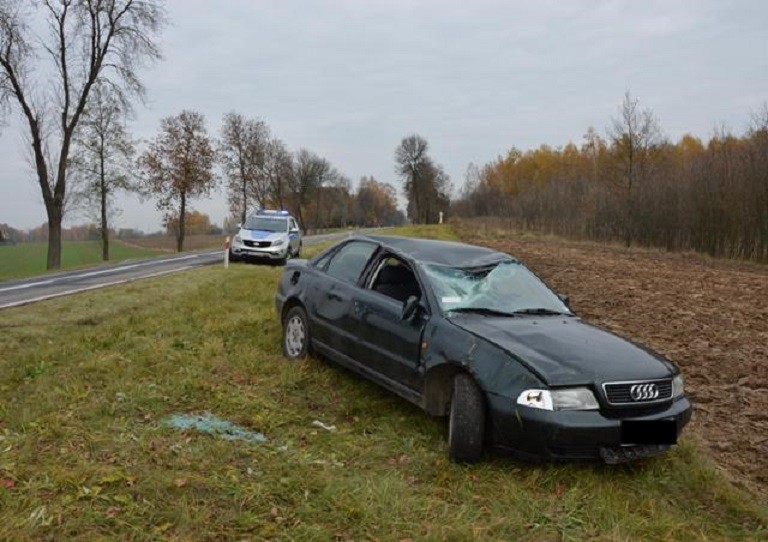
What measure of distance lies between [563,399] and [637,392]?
517mm

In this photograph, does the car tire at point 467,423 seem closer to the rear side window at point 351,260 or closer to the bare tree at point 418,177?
the rear side window at point 351,260

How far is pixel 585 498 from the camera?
3.68 meters

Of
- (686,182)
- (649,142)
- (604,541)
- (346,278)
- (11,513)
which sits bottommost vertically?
(604,541)

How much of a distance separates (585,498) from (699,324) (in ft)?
20.5

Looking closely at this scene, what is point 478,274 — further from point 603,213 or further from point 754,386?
point 603,213

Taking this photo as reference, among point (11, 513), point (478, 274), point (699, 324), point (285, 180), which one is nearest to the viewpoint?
point (11, 513)

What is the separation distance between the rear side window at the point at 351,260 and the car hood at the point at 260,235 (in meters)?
11.9

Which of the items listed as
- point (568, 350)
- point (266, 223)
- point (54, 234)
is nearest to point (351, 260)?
point (568, 350)

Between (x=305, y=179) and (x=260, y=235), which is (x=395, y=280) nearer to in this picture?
(x=260, y=235)

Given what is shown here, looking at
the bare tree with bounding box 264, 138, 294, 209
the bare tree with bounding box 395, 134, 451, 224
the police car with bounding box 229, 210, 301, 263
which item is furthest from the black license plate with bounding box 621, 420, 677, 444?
the bare tree with bounding box 395, 134, 451, 224

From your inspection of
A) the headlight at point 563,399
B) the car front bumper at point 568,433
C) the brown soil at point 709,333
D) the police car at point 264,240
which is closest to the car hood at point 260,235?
the police car at point 264,240

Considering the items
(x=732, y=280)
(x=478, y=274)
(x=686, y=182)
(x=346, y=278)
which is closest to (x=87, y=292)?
(x=346, y=278)

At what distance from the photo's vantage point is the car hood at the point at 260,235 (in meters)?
18.0

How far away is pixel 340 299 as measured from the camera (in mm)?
5871
